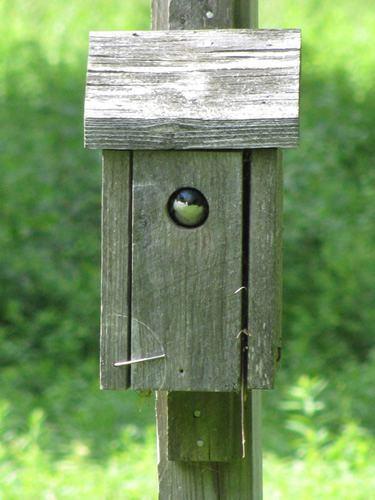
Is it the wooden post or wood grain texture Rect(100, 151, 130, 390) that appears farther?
the wooden post

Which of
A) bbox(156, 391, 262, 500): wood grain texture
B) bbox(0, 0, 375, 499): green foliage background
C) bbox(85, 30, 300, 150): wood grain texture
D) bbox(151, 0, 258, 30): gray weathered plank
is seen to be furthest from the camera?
bbox(0, 0, 375, 499): green foliage background

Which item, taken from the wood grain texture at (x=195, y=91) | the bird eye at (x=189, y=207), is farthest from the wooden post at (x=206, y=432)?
the bird eye at (x=189, y=207)

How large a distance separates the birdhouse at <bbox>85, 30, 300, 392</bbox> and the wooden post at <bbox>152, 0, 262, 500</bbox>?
0.56 ft

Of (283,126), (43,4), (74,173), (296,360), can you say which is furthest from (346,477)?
(43,4)

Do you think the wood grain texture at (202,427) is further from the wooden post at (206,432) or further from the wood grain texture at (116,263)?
the wood grain texture at (116,263)

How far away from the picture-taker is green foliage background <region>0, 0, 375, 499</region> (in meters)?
3.96

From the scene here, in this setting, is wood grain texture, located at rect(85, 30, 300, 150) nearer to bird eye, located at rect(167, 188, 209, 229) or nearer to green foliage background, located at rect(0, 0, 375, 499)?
bird eye, located at rect(167, 188, 209, 229)

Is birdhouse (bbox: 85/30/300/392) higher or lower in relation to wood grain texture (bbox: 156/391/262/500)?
higher

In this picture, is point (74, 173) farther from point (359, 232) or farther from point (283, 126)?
point (283, 126)

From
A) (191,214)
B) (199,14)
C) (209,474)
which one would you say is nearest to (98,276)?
(209,474)

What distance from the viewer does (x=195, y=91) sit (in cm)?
177

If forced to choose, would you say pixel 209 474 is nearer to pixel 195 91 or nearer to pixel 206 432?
pixel 206 432

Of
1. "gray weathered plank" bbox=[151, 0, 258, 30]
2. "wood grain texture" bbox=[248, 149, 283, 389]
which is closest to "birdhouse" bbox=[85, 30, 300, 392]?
"wood grain texture" bbox=[248, 149, 283, 389]

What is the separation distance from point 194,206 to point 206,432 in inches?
23.0
